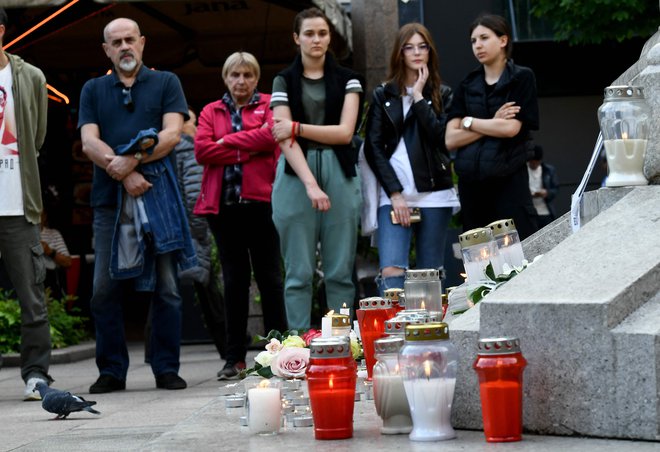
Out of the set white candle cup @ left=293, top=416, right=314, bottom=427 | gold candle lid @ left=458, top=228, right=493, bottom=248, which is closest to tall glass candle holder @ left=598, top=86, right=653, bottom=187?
gold candle lid @ left=458, top=228, right=493, bottom=248

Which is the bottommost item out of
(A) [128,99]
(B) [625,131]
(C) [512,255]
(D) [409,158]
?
(C) [512,255]

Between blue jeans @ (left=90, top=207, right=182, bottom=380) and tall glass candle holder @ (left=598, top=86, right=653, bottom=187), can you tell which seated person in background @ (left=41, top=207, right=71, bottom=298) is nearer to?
blue jeans @ (left=90, top=207, right=182, bottom=380)

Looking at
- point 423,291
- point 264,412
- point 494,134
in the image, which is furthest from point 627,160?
point 494,134

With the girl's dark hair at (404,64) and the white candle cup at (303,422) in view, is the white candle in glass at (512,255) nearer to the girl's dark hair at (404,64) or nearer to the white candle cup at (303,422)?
the white candle cup at (303,422)

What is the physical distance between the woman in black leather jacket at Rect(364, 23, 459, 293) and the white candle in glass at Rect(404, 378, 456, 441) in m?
3.51

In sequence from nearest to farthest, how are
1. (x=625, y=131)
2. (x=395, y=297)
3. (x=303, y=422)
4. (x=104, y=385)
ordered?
(x=303, y=422) → (x=625, y=131) → (x=395, y=297) → (x=104, y=385)

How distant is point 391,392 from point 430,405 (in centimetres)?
22

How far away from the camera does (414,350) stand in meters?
3.63

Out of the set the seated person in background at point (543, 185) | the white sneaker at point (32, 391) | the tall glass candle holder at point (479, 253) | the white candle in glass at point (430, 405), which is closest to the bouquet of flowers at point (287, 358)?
the tall glass candle holder at point (479, 253)

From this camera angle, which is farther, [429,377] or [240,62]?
[240,62]

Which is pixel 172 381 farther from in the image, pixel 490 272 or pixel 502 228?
pixel 490 272

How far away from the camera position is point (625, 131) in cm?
469

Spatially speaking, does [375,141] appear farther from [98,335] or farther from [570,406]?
[570,406]

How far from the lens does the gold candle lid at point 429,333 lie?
3623mm
